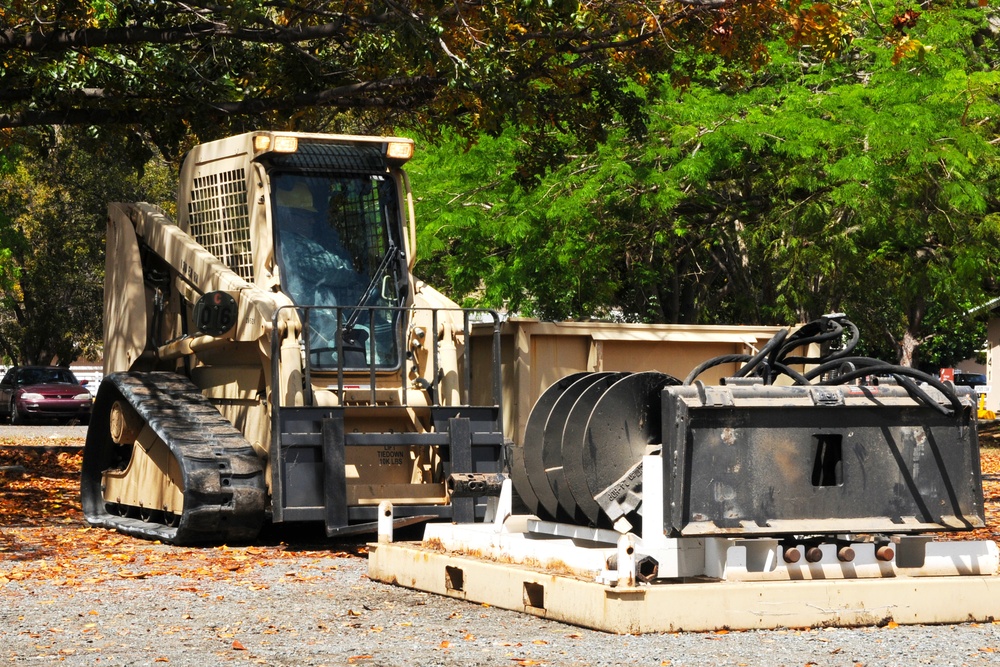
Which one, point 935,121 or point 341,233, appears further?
point 935,121

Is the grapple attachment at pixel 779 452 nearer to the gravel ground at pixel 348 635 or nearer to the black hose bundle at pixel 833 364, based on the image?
the black hose bundle at pixel 833 364

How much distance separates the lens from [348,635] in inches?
309

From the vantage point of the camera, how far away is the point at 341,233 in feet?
43.0

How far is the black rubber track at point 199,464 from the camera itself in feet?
39.0

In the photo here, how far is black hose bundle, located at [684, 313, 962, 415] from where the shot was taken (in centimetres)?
841

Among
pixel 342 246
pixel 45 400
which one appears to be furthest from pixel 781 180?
pixel 45 400

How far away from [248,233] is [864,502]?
6683mm

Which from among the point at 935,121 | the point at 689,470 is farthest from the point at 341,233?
the point at 935,121

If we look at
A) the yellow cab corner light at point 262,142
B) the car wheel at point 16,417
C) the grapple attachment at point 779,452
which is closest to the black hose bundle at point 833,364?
the grapple attachment at point 779,452

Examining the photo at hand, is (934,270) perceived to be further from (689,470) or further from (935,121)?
(689,470)

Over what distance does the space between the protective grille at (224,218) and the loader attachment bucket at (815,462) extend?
610 cm

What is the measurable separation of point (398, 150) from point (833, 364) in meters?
5.56

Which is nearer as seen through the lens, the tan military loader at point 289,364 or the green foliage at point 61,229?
the tan military loader at point 289,364

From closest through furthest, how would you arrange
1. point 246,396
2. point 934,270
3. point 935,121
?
point 246,396, point 935,121, point 934,270
